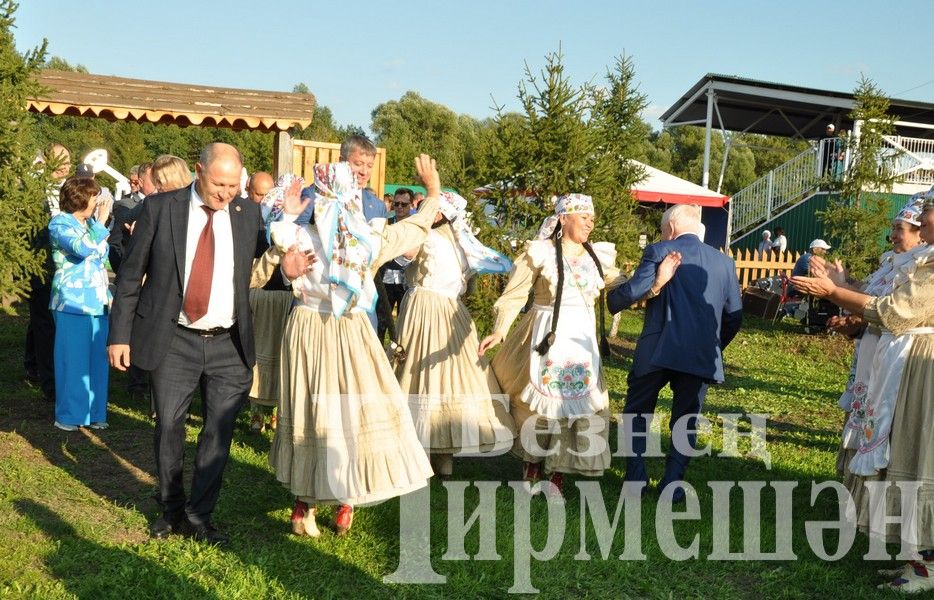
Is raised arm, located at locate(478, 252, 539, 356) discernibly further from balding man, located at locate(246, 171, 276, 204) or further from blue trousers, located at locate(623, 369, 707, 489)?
balding man, located at locate(246, 171, 276, 204)

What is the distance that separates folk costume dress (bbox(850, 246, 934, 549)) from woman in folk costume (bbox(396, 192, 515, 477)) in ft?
8.39

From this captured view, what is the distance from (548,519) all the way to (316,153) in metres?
7.05

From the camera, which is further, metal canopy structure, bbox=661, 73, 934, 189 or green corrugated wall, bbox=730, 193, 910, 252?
metal canopy structure, bbox=661, 73, 934, 189

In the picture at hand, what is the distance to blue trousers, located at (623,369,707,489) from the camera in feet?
20.7

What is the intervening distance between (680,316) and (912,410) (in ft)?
5.29

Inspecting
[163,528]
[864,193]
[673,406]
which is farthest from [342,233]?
[864,193]

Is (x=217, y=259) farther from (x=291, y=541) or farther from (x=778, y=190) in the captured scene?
(x=778, y=190)

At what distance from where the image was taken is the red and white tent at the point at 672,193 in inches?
876

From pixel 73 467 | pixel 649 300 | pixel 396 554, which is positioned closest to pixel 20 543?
pixel 73 467

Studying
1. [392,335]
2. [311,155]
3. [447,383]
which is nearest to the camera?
[447,383]

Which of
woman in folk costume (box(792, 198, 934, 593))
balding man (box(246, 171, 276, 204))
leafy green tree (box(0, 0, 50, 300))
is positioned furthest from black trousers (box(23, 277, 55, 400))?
woman in folk costume (box(792, 198, 934, 593))

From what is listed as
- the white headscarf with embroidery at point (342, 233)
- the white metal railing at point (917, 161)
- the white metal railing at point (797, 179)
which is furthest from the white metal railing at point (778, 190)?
the white headscarf with embroidery at point (342, 233)

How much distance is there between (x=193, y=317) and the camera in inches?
194

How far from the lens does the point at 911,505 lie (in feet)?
16.1
